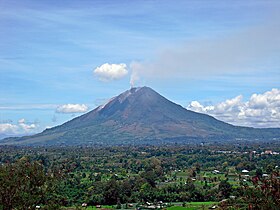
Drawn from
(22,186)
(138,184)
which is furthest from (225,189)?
(22,186)

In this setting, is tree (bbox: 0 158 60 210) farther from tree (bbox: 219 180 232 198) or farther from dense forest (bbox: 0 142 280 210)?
tree (bbox: 219 180 232 198)

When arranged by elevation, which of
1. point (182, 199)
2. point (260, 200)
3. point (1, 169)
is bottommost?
point (182, 199)

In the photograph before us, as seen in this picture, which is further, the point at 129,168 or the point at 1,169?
the point at 129,168

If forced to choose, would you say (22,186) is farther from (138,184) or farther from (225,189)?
(138,184)

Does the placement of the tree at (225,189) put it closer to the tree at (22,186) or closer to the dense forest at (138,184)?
the dense forest at (138,184)

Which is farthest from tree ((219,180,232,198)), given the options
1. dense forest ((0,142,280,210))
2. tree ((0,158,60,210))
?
tree ((0,158,60,210))

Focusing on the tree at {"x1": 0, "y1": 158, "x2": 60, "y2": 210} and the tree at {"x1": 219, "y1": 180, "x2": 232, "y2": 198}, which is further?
the tree at {"x1": 219, "y1": 180, "x2": 232, "y2": 198}

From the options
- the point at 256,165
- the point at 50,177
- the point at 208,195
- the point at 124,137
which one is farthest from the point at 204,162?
the point at 124,137

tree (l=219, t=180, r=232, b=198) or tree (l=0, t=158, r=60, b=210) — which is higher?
tree (l=0, t=158, r=60, b=210)

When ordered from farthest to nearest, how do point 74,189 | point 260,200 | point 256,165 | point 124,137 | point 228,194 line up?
point 124,137
point 256,165
point 74,189
point 228,194
point 260,200

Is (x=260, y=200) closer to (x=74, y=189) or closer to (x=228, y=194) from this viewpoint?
(x=228, y=194)

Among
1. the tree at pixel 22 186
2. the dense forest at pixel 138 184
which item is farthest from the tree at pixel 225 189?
the tree at pixel 22 186
